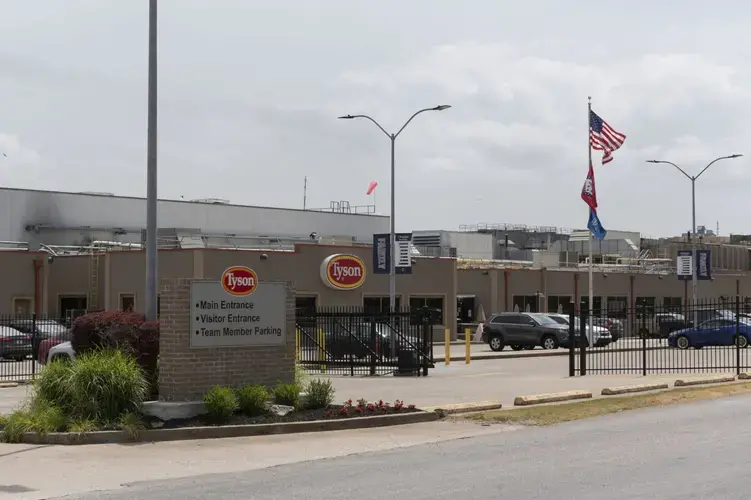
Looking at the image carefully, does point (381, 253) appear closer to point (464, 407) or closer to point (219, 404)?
point (464, 407)

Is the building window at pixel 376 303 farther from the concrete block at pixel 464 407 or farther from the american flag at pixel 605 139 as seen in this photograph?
the concrete block at pixel 464 407

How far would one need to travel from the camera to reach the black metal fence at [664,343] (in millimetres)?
27736

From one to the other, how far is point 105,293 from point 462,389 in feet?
93.1

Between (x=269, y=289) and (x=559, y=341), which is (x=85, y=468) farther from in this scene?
(x=559, y=341)

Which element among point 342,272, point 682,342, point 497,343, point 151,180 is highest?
point 151,180

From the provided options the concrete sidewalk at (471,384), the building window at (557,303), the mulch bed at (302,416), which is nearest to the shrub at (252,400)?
the mulch bed at (302,416)

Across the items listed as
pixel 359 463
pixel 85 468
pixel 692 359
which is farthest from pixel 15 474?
pixel 692 359

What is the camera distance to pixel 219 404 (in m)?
16.0

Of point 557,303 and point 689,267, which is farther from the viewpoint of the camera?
point 557,303

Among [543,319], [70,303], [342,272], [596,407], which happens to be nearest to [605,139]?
[543,319]

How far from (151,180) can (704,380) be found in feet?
45.3

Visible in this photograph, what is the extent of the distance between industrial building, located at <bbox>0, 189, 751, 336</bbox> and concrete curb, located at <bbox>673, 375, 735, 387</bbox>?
1072 centimetres

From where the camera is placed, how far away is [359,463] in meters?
13.1

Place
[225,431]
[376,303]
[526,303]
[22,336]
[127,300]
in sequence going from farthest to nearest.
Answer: [526,303]
[376,303]
[127,300]
[22,336]
[225,431]
